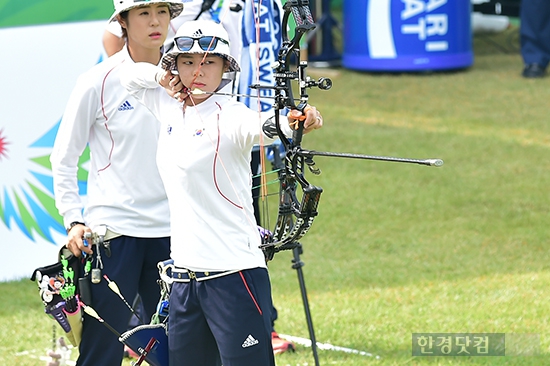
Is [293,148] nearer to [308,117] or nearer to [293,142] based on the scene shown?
[293,142]

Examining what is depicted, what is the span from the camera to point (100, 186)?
12.7ft

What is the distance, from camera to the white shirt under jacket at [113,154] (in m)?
3.82

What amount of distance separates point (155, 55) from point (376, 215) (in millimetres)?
4267

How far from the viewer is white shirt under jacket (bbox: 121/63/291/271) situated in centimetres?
318

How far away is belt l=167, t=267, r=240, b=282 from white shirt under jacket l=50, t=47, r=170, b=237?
60cm

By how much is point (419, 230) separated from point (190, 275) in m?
4.39

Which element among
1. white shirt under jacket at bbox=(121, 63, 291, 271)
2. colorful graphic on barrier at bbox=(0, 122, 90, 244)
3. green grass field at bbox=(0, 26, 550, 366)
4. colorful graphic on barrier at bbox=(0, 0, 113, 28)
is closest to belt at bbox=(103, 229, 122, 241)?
white shirt under jacket at bbox=(121, 63, 291, 271)

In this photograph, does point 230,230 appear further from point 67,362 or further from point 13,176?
point 13,176

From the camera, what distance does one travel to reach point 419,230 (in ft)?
A: 24.4

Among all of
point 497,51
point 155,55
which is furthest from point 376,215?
point 497,51

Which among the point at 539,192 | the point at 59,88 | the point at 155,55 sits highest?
the point at 155,55

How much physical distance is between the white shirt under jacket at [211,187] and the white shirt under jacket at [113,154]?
0.54m

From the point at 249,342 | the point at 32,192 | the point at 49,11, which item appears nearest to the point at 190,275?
the point at 249,342

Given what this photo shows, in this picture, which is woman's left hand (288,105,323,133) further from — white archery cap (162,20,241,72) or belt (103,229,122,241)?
belt (103,229,122,241)
